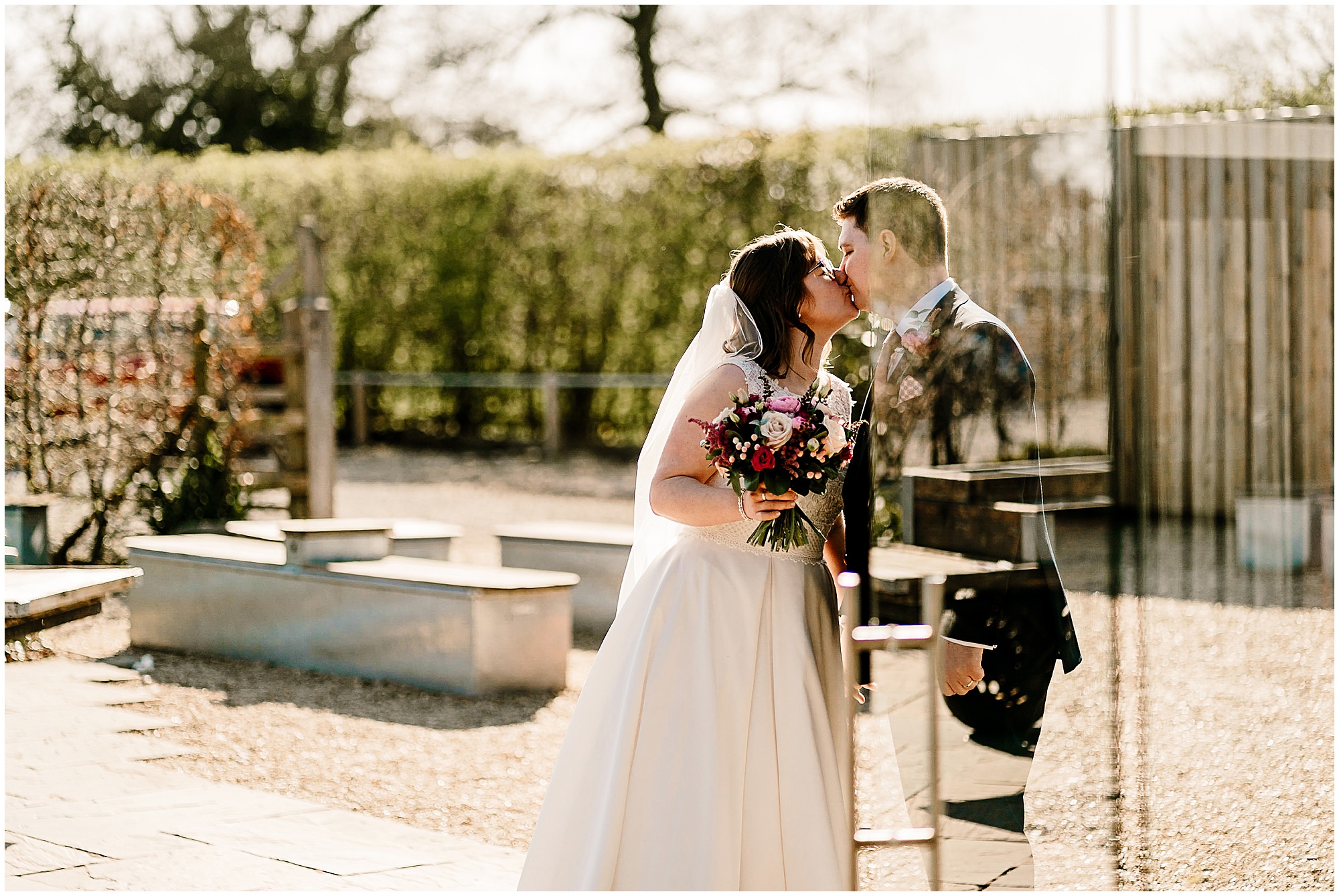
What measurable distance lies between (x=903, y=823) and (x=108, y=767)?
9.09 ft

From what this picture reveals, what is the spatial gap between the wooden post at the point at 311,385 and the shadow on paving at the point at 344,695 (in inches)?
94.0

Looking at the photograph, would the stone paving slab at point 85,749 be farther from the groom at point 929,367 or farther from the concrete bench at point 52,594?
the groom at point 929,367

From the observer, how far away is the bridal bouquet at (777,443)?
262cm

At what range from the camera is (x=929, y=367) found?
3139 millimetres

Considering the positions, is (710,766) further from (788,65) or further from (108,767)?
(788,65)

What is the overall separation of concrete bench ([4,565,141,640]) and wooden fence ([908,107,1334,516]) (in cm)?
310

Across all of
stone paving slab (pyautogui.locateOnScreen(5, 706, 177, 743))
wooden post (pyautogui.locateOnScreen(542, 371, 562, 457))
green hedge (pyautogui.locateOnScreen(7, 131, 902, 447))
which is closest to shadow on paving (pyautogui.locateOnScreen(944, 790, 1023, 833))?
stone paving slab (pyautogui.locateOnScreen(5, 706, 177, 743))

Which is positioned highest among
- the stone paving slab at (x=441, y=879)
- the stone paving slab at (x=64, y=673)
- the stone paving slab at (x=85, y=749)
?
the stone paving slab at (x=64, y=673)

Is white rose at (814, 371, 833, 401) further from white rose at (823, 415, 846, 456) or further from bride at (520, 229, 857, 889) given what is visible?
white rose at (823, 415, 846, 456)

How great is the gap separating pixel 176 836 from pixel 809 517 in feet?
7.09

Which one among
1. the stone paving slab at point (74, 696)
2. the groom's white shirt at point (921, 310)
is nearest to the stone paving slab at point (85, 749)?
the stone paving slab at point (74, 696)

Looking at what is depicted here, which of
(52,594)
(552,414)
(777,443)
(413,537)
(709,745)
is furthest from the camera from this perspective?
(552,414)

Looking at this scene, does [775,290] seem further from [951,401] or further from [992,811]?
[992,811]

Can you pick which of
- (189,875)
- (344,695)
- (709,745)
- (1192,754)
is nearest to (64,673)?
(344,695)
